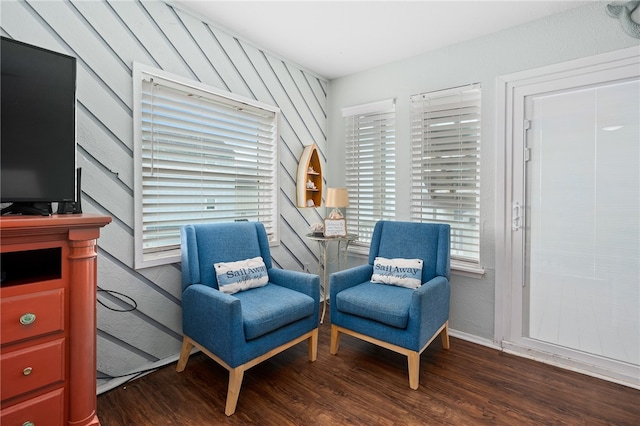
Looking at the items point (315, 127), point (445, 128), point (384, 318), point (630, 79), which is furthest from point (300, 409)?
point (630, 79)

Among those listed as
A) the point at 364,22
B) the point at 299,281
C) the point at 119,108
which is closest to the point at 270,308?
the point at 299,281

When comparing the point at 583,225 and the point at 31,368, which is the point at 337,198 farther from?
the point at 31,368

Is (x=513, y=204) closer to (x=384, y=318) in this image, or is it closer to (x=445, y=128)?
(x=445, y=128)

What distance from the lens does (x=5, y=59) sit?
4.39 ft

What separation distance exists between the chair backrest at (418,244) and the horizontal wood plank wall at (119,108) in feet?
5.61

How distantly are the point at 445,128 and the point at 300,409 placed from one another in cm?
252

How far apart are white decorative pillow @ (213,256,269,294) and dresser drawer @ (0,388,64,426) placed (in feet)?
3.34

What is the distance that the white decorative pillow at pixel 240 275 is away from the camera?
2.26 m

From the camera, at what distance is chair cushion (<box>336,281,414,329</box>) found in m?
2.15

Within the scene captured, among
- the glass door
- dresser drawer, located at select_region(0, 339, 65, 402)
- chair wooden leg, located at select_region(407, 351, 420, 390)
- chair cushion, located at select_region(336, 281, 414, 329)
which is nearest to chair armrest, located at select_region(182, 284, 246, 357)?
dresser drawer, located at select_region(0, 339, 65, 402)

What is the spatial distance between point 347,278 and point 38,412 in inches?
74.3

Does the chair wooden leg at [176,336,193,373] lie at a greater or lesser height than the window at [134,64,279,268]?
lesser

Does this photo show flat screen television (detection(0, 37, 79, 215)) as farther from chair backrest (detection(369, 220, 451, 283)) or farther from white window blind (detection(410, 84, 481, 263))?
white window blind (detection(410, 84, 481, 263))

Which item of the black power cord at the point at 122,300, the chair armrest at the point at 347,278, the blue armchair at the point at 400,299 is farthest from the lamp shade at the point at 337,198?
the black power cord at the point at 122,300
